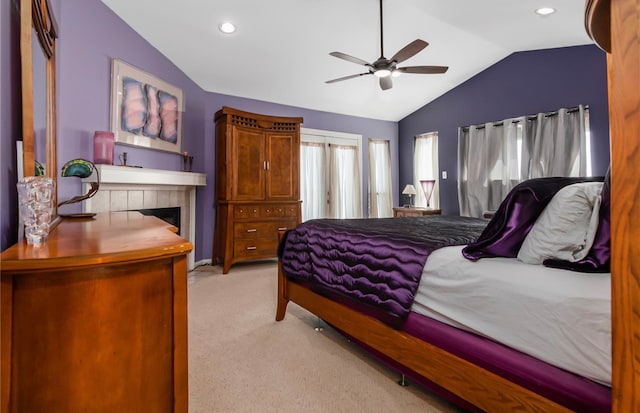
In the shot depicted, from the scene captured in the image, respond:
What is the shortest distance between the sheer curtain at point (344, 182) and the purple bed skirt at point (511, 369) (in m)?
4.17

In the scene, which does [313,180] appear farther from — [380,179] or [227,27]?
[227,27]

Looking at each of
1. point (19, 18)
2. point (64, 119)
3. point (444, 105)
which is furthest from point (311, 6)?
point (444, 105)

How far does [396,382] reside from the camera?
5.65 feet

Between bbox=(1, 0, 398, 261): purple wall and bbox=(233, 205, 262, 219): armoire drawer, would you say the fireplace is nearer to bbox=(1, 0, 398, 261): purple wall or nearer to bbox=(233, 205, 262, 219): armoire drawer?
bbox=(1, 0, 398, 261): purple wall

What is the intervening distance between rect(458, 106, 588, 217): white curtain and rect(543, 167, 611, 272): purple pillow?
3.50 meters

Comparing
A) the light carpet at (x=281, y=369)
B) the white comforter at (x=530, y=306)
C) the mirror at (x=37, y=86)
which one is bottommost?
the light carpet at (x=281, y=369)

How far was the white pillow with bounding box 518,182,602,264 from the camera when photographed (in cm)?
107

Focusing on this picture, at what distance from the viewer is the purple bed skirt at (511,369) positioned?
0.91 metres

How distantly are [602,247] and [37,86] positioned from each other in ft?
6.99

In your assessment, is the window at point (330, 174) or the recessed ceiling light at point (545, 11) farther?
the window at point (330, 174)

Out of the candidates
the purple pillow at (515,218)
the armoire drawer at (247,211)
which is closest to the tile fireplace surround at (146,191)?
the armoire drawer at (247,211)

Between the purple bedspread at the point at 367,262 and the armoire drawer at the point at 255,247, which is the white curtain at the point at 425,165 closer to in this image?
the armoire drawer at the point at 255,247

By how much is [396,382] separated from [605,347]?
1096mm

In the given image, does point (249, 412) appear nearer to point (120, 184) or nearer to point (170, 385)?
point (170, 385)
